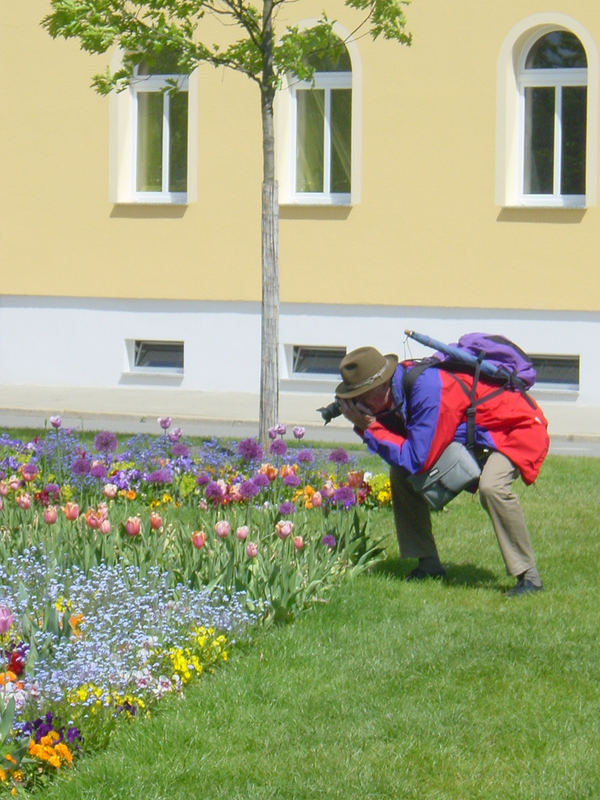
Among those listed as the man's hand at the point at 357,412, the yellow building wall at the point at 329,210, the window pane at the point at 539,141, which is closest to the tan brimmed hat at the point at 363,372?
the man's hand at the point at 357,412

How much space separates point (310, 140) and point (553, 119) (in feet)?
9.83

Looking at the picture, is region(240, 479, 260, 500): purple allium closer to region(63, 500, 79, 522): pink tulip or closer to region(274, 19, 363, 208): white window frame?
region(63, 500, 79, 522): pink tulip

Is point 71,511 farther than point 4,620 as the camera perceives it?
Yes

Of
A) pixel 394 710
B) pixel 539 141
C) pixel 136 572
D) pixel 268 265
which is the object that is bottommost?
pixel 394 710

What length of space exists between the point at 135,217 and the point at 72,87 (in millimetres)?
1798

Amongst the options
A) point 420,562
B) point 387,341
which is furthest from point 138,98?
point 420,562

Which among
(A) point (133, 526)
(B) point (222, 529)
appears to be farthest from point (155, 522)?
(B) point (222, 529)

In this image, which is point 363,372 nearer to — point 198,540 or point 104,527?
point 198,540

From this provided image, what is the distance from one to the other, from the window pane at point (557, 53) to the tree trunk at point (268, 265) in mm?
6344

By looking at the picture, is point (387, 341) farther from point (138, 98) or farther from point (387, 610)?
point (387, 610)

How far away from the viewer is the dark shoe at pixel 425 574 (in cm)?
769

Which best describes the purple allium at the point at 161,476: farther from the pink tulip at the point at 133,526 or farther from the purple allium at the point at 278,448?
the pink tulip at the point at 133,526

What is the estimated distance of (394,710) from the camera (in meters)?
5.60

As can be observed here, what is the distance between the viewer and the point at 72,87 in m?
19.2
